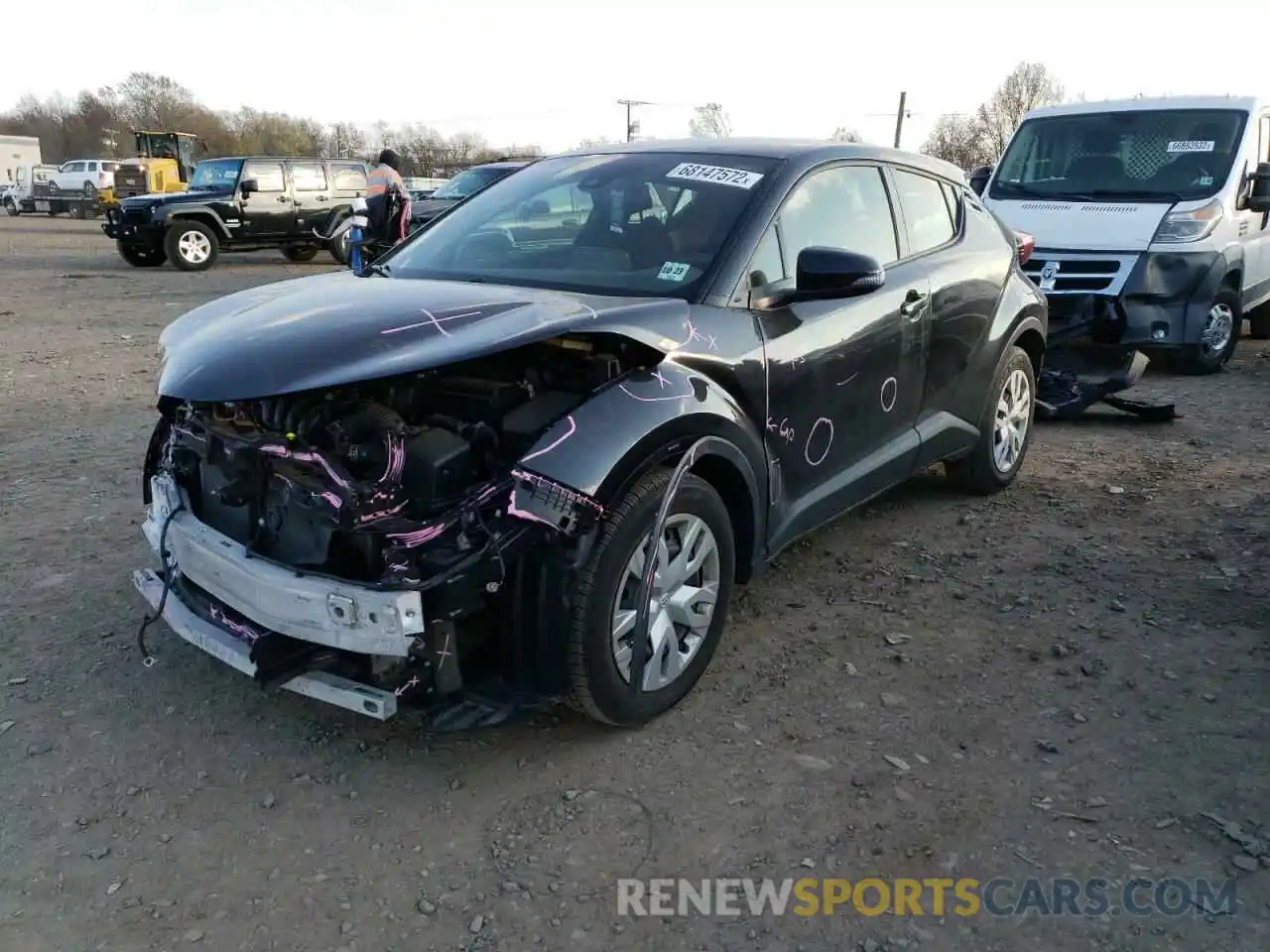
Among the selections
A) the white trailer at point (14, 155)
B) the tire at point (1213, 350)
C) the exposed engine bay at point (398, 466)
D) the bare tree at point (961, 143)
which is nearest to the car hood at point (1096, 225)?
the tire at point (1213, 350)

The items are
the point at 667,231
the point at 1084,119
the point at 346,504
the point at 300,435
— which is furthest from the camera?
the point at 1084,119

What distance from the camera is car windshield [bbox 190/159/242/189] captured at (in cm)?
1692

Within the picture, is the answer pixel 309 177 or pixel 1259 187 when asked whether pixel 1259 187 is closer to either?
pixel 1259 187

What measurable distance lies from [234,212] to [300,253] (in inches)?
89.4

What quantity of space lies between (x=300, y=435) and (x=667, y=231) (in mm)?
1528

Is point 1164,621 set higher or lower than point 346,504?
lower

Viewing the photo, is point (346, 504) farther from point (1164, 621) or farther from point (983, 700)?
point (1164, 621)

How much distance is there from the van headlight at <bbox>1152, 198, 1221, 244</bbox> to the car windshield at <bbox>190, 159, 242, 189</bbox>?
575 inches

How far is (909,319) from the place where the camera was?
13.3ft

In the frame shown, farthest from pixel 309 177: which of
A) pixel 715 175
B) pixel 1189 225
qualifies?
pixel 715 175

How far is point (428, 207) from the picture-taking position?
15.0m

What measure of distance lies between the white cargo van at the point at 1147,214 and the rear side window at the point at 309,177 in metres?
12.8

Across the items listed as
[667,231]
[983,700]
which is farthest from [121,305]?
[983,700]

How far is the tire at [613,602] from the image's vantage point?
106 inches
